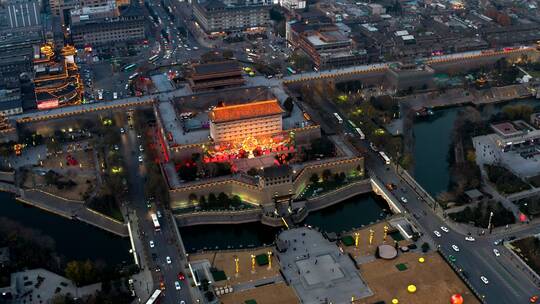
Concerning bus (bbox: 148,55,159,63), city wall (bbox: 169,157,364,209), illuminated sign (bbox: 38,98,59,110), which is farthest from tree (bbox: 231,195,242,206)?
bus (bbox: 148,55,159,63)

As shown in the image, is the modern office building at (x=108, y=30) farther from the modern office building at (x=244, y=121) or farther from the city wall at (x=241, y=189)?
the city wall at (x=241, y=189)

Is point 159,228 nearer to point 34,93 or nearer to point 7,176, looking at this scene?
point 7,176

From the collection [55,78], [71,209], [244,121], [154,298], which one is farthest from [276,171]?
[55,78]

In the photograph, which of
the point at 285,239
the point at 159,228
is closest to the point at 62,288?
the point at 159,228

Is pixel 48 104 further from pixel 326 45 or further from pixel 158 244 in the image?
pixel 326 45

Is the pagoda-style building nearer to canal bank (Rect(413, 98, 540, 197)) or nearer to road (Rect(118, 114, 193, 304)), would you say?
road (Rect(118, 114, 193, 304))
